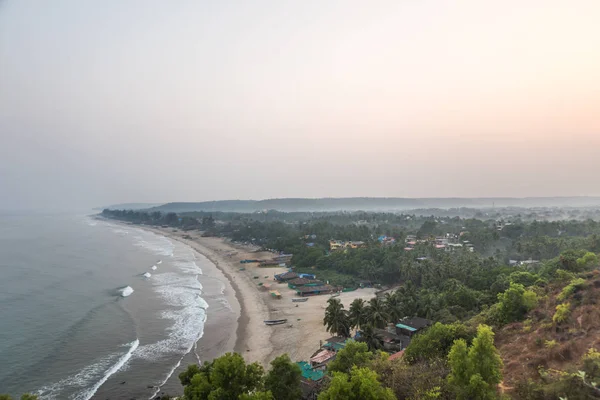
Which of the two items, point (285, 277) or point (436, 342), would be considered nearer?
point (436, 342)

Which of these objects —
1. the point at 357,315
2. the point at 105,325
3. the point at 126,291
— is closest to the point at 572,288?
the point at 357,315

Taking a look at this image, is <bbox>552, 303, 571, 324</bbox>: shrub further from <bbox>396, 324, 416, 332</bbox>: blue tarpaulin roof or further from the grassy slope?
<bbox>396, 324, 416, 332</bbox>: blue tarpaulin roof

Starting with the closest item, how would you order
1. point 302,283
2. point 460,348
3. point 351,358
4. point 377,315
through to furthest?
1. point 460,348
2. point 351,358
3. point 377,315
4. point 302,283

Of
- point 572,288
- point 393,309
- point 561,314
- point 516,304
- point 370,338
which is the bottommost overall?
point 370,338

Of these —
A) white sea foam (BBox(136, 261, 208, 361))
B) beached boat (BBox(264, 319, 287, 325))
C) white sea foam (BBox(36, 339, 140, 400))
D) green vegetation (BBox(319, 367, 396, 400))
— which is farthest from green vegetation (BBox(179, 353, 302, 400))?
beached boat (BBox(264, 319, 287, 325))

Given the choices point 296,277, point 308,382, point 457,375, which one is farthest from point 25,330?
point 457,375

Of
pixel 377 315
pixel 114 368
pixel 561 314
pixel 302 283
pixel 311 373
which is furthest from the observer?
pixel 302 283

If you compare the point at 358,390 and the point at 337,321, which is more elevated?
the point at 358,390

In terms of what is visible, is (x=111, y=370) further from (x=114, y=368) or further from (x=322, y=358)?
(x=322, y=358)

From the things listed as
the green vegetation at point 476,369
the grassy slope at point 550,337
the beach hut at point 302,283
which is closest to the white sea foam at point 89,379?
the green vegetation at point 476,369

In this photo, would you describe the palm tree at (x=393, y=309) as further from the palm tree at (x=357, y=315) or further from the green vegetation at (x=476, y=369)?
the green vegetation at (x=476, y=369)
